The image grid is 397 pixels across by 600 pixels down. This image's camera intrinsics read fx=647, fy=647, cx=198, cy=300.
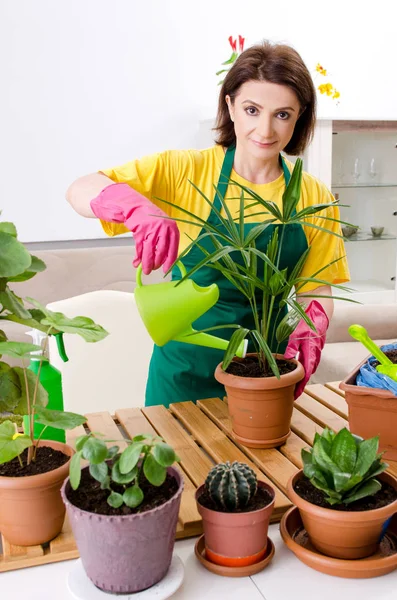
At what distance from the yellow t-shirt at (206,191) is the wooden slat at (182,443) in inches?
20.3

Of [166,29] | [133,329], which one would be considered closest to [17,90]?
[166,29]

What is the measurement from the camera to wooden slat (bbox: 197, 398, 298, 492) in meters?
1.08

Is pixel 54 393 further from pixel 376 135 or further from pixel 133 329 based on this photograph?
pixel 376 135

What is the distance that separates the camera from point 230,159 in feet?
5.80

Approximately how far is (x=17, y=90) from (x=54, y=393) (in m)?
2.75

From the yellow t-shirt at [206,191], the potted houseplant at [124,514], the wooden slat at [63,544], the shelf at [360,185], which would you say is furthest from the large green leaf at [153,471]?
the shelf at [360,185]

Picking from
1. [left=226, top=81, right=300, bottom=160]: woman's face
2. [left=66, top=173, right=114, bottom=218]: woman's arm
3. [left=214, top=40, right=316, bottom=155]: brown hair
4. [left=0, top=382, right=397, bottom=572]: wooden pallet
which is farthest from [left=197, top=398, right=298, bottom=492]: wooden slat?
[left=214, top=40, right=316, bottom=155]: brown hair

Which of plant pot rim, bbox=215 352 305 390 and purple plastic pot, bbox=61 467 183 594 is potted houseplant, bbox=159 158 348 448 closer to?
plant pot rim, bbox=215 352 305 390

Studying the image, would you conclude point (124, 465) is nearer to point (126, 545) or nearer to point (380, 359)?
point (126, 545)

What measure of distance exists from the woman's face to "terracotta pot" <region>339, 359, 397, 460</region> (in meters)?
0.71

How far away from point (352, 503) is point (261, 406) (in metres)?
0.37

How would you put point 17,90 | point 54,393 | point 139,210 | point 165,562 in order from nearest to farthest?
point 165,562 → point 54,393 → point 139,210 → point 17,90

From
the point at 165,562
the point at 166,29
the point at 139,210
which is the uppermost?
the point at 166,29

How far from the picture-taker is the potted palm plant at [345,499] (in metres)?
0.80
